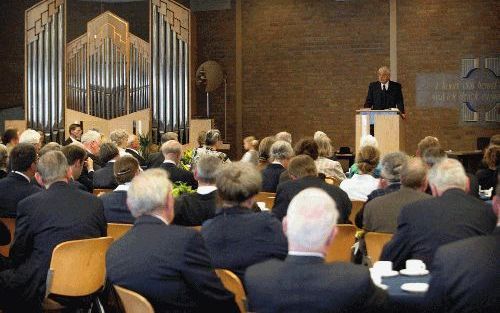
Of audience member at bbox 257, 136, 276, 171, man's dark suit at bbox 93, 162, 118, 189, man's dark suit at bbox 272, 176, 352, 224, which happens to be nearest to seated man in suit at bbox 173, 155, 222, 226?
man's dark suit at bbox 272, 176, 352, 224

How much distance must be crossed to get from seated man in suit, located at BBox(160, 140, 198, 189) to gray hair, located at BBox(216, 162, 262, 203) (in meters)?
3.49

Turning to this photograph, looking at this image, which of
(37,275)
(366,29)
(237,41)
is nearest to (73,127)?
(237,41)

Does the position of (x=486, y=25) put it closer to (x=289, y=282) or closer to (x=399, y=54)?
(x=399, y=54)

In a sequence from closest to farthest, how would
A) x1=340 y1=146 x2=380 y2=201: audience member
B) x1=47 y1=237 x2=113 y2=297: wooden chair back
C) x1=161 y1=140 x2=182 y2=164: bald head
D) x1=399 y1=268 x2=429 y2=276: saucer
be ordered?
1. x1=399 y1=268 x2=429 y2=276: saucer
2. x1=47 y1=237 x2=113 y2=297: wooden chair back
3. x1=340 y1=146 x2=380 y2=201: audience member
4. x1=161 y1=140 x2=182 y2=164: bald head

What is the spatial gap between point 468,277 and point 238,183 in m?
1.46

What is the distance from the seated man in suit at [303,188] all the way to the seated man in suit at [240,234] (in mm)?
1748

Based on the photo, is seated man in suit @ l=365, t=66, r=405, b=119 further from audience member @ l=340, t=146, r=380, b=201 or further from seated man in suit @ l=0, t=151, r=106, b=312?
seated man in suit @ l=0, t=151, r=106, b=312

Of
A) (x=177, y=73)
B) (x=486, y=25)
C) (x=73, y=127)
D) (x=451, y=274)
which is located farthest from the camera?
(x=177, y=73)

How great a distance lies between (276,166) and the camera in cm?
761

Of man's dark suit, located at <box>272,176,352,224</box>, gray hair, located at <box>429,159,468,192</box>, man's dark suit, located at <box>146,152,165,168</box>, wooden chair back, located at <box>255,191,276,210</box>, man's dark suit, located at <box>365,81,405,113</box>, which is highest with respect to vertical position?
man's dark suit, located at <box>365,81,405,113</box>

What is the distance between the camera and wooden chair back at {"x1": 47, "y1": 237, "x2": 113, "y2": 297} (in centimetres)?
436

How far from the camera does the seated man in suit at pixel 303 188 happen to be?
584 centimetres

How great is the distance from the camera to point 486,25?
13102mm

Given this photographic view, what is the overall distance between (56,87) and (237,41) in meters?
3.38
